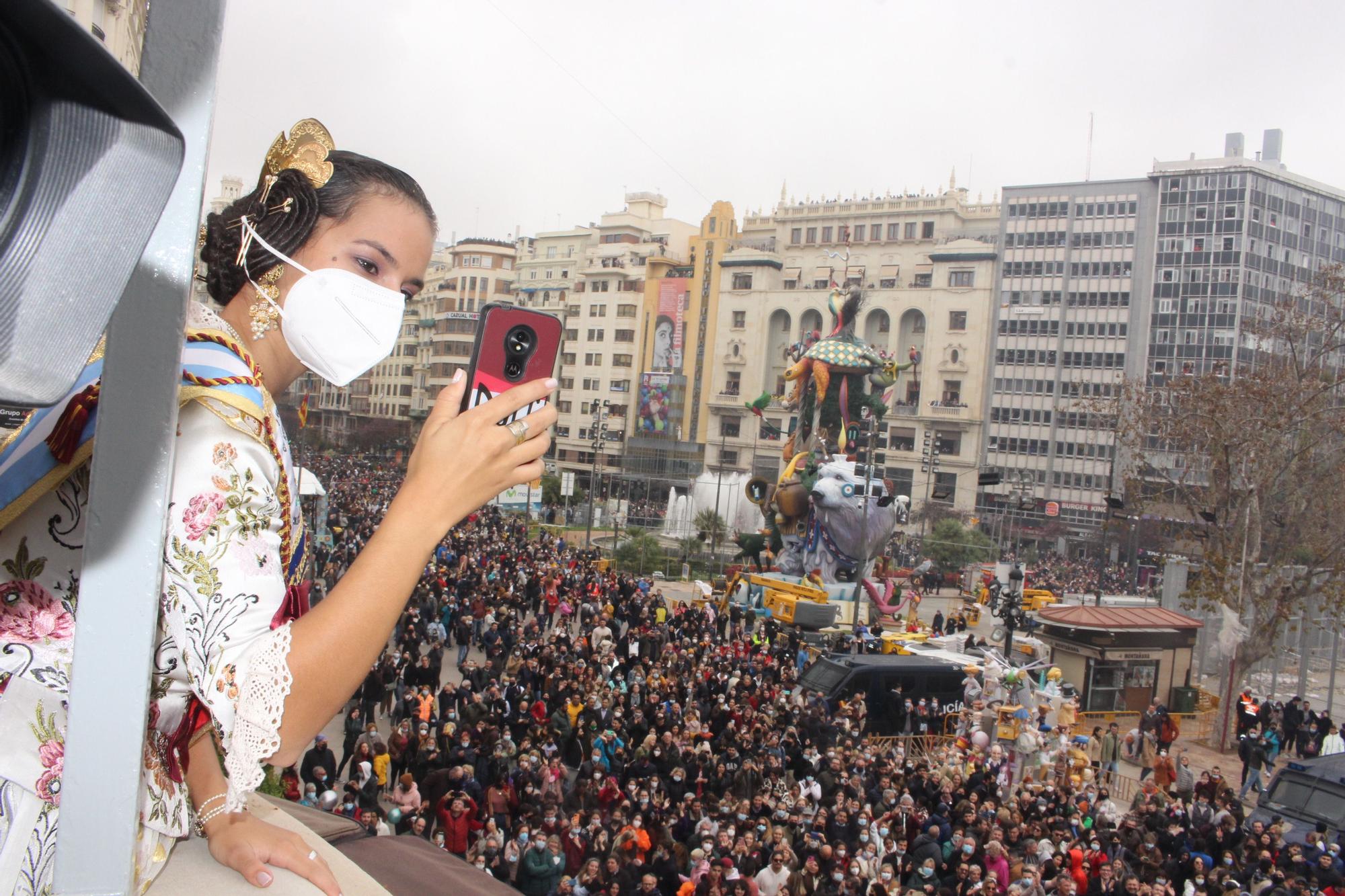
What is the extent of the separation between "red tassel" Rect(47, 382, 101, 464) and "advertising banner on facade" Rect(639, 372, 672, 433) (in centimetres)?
6078

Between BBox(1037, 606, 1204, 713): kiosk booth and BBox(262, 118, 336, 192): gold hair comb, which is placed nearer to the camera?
BBox(262, 118, 336, 192): gold hair comb

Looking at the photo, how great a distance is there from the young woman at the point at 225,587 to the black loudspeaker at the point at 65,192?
1.09 ft

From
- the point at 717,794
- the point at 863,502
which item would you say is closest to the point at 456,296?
the point at 863,502

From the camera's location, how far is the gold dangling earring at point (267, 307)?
167cm

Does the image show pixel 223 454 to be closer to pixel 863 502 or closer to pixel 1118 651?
pixel 1118 651

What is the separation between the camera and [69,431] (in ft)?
3.90

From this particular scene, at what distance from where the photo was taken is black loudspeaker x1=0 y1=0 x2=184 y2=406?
2.34 ft

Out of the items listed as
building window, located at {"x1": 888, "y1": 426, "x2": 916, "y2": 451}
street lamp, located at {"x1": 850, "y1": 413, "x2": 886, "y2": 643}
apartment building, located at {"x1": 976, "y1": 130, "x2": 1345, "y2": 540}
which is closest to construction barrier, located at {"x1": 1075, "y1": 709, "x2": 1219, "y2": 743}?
street lamp, located at {"x1": 850, "y1": 413, "x2": 886, "y2": 643}

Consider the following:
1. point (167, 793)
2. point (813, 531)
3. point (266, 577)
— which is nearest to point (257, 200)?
point (266, 577)

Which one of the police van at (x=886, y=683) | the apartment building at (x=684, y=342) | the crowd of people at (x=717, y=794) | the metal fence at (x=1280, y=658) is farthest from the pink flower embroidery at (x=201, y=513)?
the apartment building at (x=684, y=342)

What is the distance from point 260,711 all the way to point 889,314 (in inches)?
2396

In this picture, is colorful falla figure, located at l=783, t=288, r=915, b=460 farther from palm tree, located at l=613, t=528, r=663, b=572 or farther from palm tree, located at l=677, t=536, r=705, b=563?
palm tree, located at l=677, t=536, r=705, b=563

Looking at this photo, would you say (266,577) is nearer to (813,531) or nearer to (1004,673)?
(1004,673)

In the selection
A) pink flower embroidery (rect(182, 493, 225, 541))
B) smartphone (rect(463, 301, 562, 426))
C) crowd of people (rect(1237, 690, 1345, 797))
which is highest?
smartphone (rect(463, 301, 562, 426))
